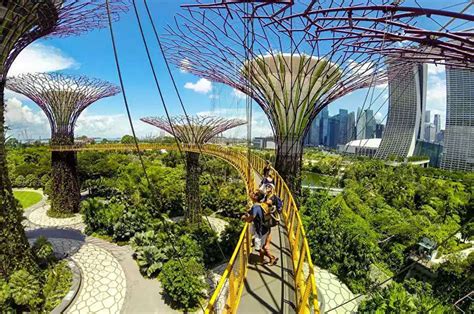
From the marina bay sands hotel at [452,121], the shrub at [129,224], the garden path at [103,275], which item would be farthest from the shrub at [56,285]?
the marina bay sands hotel at [452,121]

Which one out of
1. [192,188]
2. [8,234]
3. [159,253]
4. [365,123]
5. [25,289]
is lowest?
[159,253]

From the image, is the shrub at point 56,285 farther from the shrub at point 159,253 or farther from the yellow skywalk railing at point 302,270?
the yellow skywalk railing at point 302,270

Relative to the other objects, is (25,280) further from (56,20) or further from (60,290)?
(56,20)

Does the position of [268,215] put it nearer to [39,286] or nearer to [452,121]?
[39,286]

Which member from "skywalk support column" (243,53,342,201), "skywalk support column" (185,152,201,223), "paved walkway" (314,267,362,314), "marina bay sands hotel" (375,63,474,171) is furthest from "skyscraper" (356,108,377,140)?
"marina bay sands hotel" (375,63,474,171)

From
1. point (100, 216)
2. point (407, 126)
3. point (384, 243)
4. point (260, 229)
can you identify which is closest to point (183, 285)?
point (260, 229)

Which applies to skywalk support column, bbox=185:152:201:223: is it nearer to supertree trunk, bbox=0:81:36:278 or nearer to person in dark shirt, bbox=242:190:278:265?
supertree trunk, bbox=0:81:36:278
